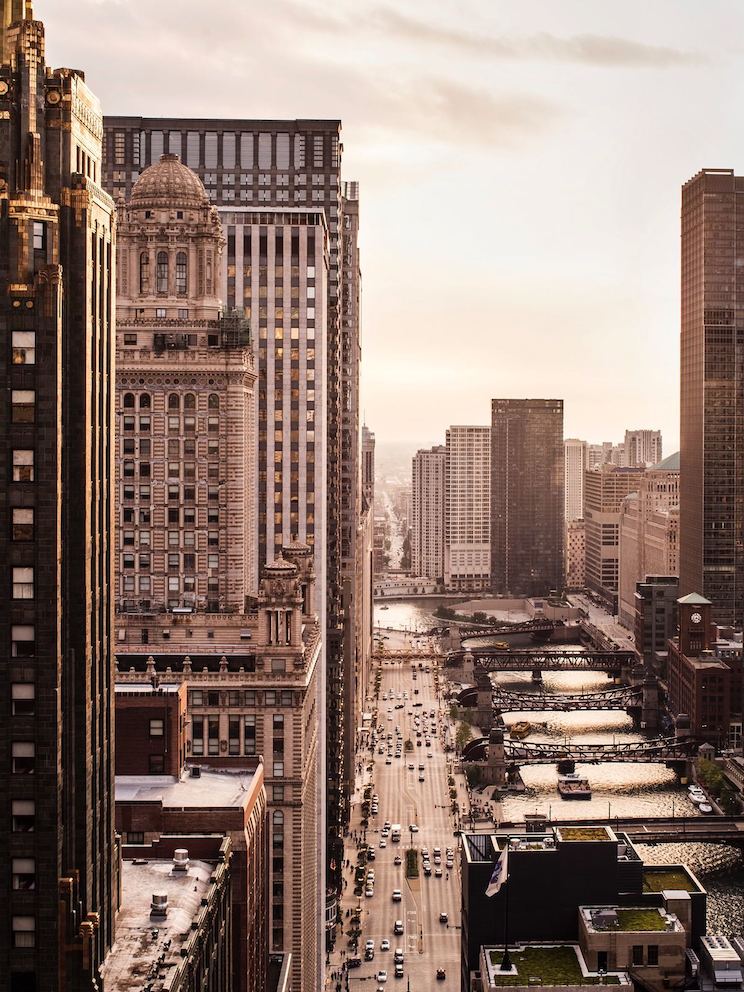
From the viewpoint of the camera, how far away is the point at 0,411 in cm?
5191

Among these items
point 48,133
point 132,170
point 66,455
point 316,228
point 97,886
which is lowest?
point 97,886

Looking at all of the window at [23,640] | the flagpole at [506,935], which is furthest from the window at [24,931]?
the flagpole at [506,935]

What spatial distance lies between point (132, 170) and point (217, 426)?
85.7m

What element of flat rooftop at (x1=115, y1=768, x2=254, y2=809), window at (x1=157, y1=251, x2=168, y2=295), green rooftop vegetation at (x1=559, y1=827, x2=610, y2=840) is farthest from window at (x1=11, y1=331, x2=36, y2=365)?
window at (x1=157, y1=251, x2=168, y2=295)

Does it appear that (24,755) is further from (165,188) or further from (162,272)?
(165,188)

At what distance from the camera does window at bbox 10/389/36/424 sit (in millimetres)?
52375

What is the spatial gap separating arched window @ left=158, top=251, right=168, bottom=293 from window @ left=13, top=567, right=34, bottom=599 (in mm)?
63031

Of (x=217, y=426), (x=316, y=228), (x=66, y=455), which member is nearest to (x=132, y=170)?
(x=316, y=228)

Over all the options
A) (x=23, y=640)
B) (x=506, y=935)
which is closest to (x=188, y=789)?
(x=506, y=935)

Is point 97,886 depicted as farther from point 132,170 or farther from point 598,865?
point 132,170

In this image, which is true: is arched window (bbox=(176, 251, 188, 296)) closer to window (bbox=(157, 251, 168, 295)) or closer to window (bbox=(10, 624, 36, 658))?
window (bbox=(157, 251, 168, 295))

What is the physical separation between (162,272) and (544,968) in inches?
2423

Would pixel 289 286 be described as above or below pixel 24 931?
above

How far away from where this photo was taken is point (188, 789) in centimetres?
8050
